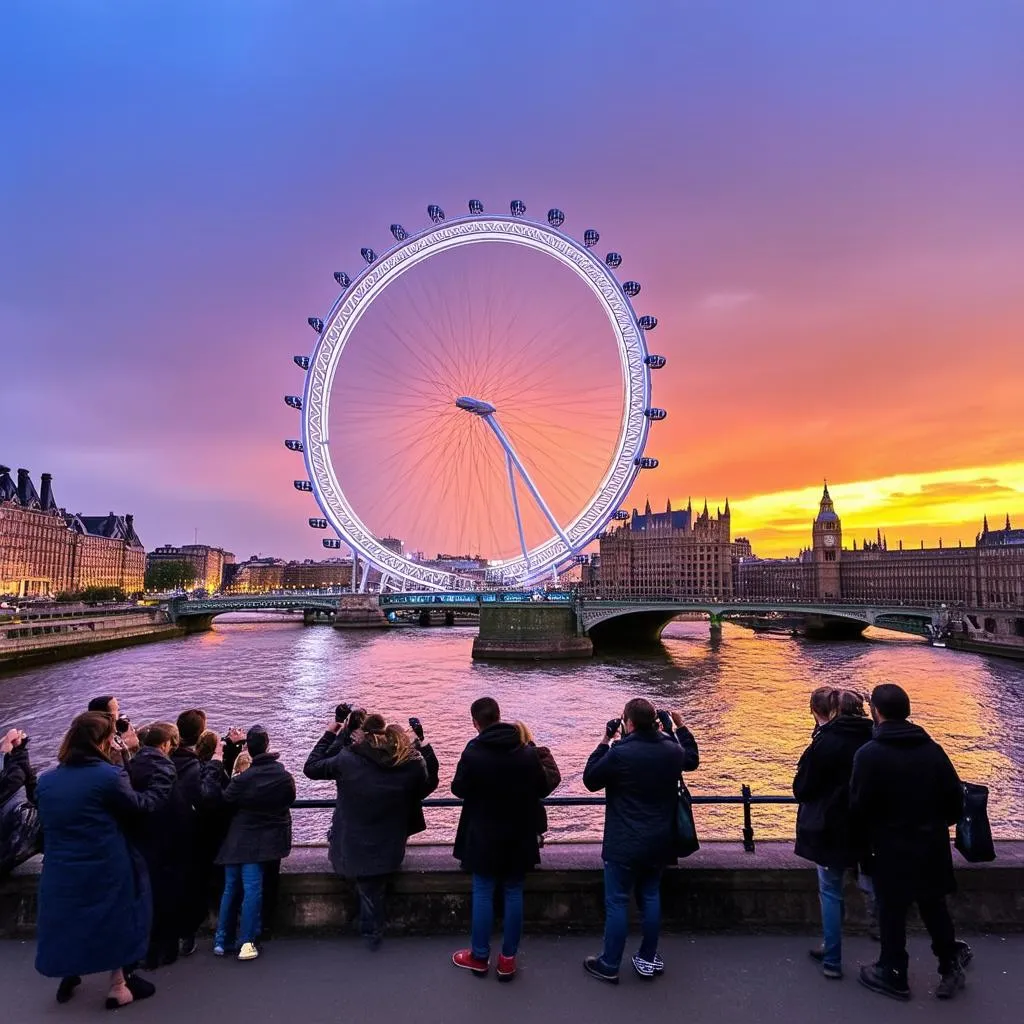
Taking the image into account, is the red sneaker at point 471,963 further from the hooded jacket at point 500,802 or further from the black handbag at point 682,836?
the black handbag at point 682,836

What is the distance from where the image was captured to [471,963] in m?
3.90

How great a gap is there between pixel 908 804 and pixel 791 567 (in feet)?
529

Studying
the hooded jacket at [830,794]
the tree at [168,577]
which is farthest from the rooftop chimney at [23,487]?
the hooded jacket at [830,794]

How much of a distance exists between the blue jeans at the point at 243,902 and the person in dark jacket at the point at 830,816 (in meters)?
2.95

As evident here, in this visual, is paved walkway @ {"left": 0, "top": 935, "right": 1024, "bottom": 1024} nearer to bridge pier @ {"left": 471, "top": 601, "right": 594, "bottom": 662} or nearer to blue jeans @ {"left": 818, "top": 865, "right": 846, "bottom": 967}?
blue jeans @ {"left": 818, "top": 865, "right": 846, "bottom": 967}

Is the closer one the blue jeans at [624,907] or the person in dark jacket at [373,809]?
the blue jeans at [624,907]

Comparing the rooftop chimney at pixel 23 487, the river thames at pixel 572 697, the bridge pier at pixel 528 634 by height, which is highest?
the rooftop chimney at pixel 23 487

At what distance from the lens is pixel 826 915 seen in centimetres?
391

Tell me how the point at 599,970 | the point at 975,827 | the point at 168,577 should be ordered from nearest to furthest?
the point at 599,970, the point at 975,827, the point at 168,577

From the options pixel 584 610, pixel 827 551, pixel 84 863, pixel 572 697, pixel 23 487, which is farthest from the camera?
pixel 827 551

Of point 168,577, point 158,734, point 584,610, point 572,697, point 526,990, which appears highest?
Answer: point 168,577

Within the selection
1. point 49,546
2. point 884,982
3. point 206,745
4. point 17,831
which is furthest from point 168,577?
point 884,982

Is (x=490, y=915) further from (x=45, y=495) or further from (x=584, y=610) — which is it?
(x=45, y=495)

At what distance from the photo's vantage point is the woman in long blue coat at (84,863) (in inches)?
133
